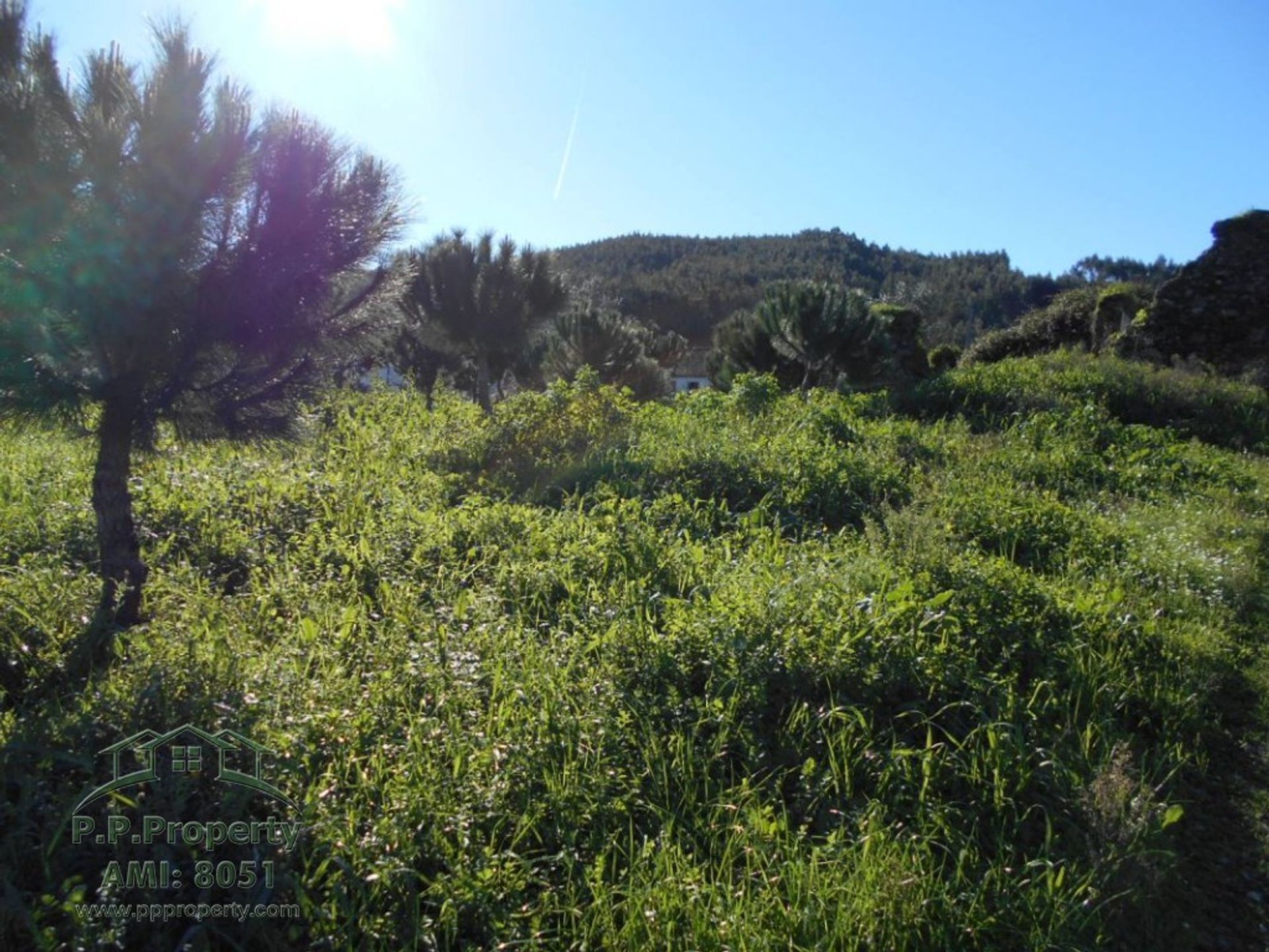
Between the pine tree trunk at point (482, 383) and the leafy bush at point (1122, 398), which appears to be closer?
the leafy bush at point (1122, 398)

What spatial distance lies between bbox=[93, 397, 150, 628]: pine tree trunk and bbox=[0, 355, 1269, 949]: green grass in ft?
0.37

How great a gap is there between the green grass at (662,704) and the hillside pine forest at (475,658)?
0.06 feet

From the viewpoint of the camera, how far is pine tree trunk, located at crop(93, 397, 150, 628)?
3.48m

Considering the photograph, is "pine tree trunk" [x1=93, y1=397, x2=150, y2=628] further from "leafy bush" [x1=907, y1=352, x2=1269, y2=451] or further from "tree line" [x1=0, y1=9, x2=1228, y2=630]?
"leafy bush" [x1=907, y1=352, x2=1269, y2=451]

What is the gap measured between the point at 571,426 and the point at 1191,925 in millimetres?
6099

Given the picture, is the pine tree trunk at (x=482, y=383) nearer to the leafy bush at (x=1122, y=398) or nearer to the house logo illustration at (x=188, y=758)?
the leafy bush at (x=1122, y=398)

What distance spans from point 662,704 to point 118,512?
103 inches

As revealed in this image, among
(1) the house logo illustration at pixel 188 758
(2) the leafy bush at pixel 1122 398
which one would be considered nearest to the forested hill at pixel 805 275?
(2) the leafy bush at pixel 1122 398

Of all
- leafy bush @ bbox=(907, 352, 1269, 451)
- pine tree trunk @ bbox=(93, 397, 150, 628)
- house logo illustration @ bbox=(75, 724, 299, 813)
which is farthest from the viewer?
leafy bush @ bbox=(907, 352, 1269, 451)

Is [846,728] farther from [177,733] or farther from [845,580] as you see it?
[177,733]

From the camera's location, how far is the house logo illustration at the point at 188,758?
7.72 feet

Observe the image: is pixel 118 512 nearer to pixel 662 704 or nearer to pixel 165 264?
pixel 165 264

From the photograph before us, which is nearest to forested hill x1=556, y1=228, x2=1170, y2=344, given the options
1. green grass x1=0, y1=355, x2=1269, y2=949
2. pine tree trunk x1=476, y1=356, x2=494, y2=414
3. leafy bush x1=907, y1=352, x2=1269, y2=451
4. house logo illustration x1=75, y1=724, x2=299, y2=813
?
pine tree trunk x1=476, y1=356, x2=494, y2=414

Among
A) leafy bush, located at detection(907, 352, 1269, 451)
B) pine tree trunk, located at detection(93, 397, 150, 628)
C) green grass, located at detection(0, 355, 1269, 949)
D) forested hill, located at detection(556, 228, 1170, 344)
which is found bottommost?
green grass, located at detection(0, 355, 1269, 949)
